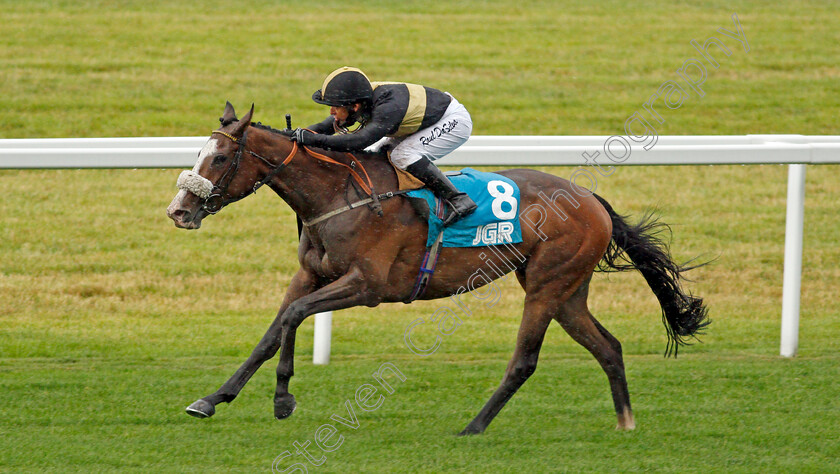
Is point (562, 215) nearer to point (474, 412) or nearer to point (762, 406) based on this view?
point (474, 412)

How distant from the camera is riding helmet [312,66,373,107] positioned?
4.25 metres

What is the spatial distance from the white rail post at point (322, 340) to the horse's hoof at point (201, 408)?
1394 millimetres

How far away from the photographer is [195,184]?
3998 mm

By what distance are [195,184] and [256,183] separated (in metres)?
0.31

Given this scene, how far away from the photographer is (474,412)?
4.90 meters

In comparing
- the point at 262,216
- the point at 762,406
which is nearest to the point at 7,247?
the point at 262,216

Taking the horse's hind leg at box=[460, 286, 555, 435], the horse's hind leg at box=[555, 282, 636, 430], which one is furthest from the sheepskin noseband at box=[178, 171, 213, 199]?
the horse's hind leg at box=[555, 282, 636, 430]

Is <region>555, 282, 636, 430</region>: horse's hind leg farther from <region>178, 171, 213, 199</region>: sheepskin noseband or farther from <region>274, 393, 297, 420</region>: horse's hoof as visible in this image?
<region>178, 171, 213, 199</region>: sheepskin noseband

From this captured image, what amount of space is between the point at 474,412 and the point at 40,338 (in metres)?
2.96

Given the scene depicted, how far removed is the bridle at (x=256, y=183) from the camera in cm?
411

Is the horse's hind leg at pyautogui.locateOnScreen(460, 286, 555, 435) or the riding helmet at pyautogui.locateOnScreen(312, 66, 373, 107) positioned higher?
the riding helmet at pyautogui.locateOnScreen(312, 66, 373, 107)

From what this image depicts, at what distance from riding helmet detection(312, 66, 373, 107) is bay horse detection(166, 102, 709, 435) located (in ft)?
0.80

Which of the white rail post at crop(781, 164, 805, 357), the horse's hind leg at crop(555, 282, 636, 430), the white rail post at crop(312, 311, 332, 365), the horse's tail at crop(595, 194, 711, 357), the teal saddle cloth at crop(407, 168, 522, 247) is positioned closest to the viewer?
the teal saddle cloth at crop(407, 168, 522, 247)

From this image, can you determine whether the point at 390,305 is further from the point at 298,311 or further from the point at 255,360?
the point at 298,311
